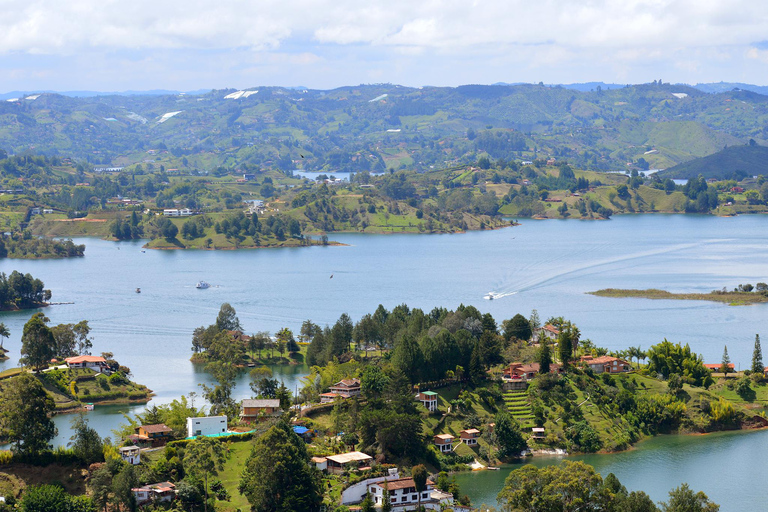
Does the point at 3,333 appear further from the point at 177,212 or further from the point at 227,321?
the point at 177,212

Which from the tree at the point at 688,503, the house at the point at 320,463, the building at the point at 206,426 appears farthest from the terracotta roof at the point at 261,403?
the tree at the point at 688,503

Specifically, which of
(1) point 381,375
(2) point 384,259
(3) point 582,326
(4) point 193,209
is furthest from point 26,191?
(1) point 381,375

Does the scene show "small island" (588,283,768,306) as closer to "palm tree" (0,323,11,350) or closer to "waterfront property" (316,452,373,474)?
"palm tree" (0,323,11,350)

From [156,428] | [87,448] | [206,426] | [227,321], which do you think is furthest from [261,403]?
[227,321]

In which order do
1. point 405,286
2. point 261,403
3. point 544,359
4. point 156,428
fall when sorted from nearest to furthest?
point 156,428 < point 261,403 < point 544,359 < point 405,286

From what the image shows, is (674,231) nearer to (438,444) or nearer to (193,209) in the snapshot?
(193,209)
